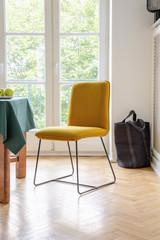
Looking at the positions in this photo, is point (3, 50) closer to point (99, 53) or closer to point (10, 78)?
point (10, 78)

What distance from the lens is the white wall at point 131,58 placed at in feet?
12.3

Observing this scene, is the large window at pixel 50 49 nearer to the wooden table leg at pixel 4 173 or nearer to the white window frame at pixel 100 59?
the white window frame at pixel 100 59

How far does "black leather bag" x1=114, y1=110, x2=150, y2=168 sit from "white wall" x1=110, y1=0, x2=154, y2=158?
0.29 m

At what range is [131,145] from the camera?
139 inches

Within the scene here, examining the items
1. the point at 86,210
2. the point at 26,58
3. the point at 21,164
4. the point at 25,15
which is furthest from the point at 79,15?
the point at 86,210

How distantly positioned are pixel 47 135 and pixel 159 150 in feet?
4.02

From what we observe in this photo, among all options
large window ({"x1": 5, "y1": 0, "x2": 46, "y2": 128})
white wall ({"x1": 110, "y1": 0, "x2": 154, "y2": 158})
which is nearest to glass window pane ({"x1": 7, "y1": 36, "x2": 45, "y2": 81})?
large window ({"x1": 5, "y1": 0, "x2": 46, "y2": 128})

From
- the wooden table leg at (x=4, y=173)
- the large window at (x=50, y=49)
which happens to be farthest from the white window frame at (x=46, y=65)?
the wooden table leg at (x=4, y=173)

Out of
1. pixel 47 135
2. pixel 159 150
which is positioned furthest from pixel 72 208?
pixel 159 150

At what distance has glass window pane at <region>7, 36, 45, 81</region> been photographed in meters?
4.12

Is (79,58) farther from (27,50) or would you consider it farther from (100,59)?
(27,50)

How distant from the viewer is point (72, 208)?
2.38 meters

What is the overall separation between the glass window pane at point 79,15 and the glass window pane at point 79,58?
11cm

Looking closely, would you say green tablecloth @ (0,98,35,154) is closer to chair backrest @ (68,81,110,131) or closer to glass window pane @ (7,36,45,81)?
chair backrest @ (68,81,110,131)
